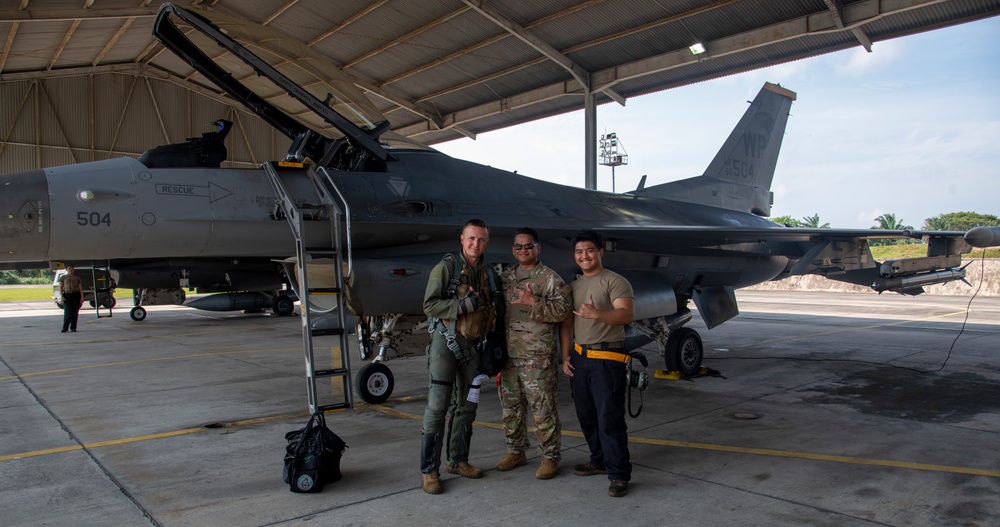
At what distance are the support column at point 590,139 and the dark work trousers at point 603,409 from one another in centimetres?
1535

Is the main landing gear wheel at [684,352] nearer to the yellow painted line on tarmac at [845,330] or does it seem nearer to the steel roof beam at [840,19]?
the yellow painted line on tarmac at [845,330]

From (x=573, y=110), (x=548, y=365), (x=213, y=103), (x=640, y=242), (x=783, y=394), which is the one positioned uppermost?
(x=213, y=103)

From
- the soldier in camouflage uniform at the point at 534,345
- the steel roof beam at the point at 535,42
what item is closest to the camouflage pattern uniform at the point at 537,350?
the soldier in camouflage uniform at the point at 534,345

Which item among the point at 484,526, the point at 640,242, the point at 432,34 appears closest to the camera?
the point at 484,526

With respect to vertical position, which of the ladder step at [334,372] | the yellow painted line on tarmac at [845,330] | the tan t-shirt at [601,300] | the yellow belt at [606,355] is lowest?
the yellow painted line on tarmac at [845,330]

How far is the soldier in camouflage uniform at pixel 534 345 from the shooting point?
4277mm

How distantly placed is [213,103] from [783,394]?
29.9m

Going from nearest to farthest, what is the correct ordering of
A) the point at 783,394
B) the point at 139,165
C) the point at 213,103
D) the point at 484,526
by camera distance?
1. the point at 484,526
2. the point at 139,165
3. the point at 783,394
4. the point at 213,103

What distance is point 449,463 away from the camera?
441 cm

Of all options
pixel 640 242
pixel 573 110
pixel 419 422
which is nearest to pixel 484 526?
pixel 419 422

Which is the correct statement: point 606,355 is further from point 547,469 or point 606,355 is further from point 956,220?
point 956,220

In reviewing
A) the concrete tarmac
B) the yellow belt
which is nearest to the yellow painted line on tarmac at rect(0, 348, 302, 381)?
the concrete tarmac

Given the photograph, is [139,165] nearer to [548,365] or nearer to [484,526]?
[548,365]

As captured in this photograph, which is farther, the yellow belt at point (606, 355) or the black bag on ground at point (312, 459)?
the yellow belt at point (606, 355)
